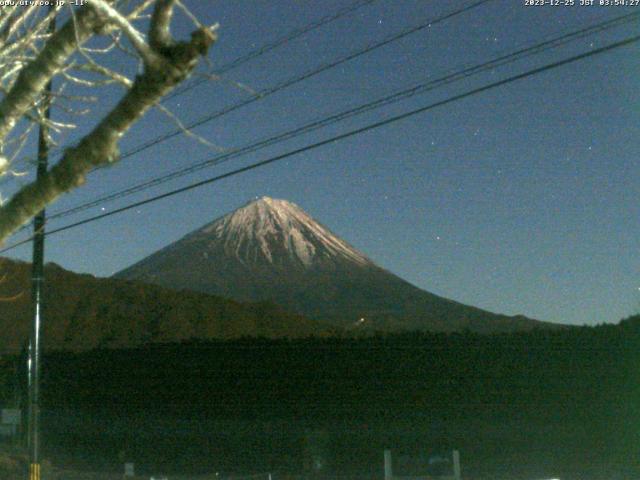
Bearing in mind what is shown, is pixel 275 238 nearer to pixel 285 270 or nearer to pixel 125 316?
pixel 285 270

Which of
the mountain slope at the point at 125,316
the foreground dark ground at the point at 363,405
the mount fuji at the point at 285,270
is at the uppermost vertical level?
the mount fuji at the point at 285,270

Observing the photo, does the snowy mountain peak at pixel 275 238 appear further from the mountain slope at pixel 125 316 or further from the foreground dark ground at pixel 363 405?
the foreground dark ground at pixel 363 405

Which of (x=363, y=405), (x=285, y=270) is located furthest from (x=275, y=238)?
(x=363, y=405)

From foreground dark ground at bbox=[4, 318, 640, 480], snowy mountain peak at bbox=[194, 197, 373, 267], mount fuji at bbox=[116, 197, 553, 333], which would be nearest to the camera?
foreground dark ground at bbox=[4, 318, 640, 480]

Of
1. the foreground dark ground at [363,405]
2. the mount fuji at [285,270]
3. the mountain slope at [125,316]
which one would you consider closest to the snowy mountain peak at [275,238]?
the mount fuji at [285,270]

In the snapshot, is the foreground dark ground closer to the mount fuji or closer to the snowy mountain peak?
the mount fuji

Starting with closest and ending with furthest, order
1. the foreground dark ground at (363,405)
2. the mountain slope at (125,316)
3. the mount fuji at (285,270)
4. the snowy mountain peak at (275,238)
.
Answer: the foreground dark ground at (363,405)
the mountain slope at (125,316)
the mount fuji at (285,270)
the snowy mountain peak at (275,238)

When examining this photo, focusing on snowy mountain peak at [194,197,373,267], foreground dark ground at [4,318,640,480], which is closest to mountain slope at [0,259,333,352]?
foreground dark ground at [4,318,640,480]

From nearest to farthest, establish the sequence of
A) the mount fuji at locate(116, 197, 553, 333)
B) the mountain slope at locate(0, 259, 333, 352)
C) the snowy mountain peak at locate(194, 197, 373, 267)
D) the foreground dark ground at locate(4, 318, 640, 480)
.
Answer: the foreground dark ground at locate(4, 318, 640, 480) → the mountain slope at locate(0, 259, 333, 352) → the mount fuji at locate(116, 197, 553, 333) → the snowy mountain peak at locate(194, 197, 373, 267)
